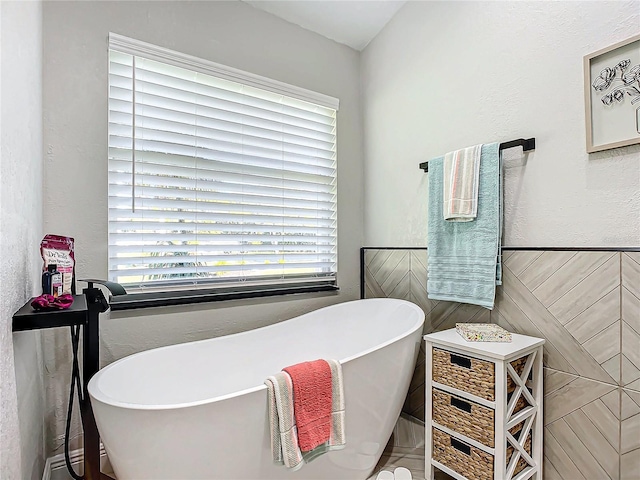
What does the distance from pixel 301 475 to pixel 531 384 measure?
1.11m

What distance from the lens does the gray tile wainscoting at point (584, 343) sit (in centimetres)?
137

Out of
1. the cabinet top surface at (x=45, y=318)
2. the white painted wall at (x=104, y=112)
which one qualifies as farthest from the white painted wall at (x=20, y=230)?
the white painted wall at (x=104, y=112)

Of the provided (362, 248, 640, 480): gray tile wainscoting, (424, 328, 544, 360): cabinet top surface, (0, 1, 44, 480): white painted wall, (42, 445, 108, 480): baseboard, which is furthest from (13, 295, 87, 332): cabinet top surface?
(362, 248, 640, 480): gray tile wainscoting

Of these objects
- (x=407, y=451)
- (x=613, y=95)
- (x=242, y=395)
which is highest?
(x=613, y=95)

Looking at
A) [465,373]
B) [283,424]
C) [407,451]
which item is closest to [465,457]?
[465,373]

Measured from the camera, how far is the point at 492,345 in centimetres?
152

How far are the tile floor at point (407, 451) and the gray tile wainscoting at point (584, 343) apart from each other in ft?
1.92

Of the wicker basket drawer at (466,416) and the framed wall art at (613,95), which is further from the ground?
the framed wall art at (613,95)

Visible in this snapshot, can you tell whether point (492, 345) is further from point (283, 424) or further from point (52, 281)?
point (52, 281)

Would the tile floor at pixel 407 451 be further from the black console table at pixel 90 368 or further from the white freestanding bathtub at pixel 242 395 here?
the black console table at pixel 90 368

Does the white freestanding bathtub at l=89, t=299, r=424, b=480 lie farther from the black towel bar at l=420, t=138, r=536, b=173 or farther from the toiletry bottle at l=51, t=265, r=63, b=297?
the black towel bar at l=420, t=138, r=536, b=173

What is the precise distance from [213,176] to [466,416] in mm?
1830

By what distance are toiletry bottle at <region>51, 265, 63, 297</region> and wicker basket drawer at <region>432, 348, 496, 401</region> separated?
159 cm

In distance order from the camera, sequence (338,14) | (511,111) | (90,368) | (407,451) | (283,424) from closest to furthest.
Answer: (283,424), (90,368), (511,111), (407,451), (338,14)
